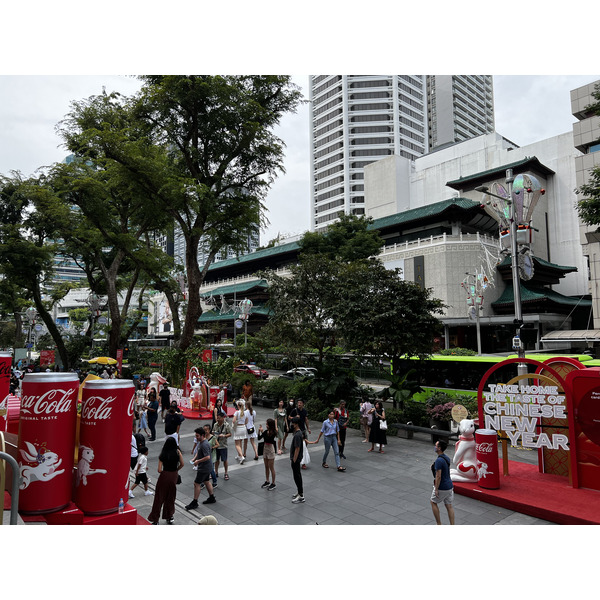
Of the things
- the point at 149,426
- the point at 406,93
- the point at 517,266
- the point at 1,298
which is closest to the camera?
the point at 517,266

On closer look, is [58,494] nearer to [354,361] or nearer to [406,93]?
[354,361]

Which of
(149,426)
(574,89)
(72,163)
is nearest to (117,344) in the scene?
(72,163)

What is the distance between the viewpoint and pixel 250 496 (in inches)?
336

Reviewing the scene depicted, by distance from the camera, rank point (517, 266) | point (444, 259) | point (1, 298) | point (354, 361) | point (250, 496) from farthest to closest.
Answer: point (444, 259) → point (1, 298) → point (354, 361) → point (517, 266) → point (250, 496)

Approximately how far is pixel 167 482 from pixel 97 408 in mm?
3307

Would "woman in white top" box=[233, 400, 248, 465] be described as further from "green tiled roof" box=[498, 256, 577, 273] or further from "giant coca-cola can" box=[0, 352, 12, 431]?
"green tiled roof" box=[498, 256, 577, 273]

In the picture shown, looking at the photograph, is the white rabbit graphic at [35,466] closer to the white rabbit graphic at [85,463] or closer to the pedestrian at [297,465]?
the white rabbit graphic at [85,463]

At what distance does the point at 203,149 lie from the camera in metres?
21.2

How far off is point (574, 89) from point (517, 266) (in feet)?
89.9

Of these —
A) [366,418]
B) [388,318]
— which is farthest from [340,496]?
[388,318]

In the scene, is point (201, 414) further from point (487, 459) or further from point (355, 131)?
point (355, 131)

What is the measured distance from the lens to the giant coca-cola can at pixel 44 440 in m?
3.87

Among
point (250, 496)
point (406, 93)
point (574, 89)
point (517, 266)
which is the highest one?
point (406, 93)

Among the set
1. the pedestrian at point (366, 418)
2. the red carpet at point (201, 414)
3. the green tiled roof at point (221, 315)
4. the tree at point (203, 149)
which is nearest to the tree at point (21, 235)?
the tree at point (203, 149)
